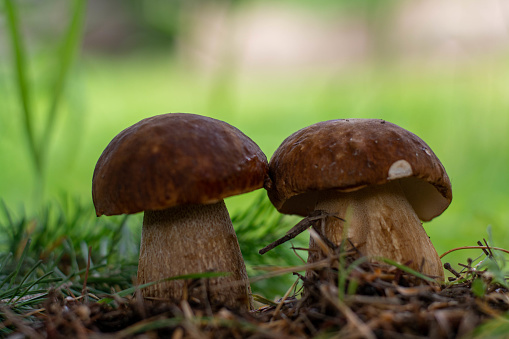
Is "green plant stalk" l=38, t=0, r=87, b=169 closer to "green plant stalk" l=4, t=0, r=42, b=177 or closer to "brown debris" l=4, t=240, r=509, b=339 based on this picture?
"green plant stalk" l=4, t=0, r=42, b=177

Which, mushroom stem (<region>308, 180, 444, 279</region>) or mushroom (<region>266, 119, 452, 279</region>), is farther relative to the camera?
mushroom stem (<region>308, 180, 444, 279</region>)

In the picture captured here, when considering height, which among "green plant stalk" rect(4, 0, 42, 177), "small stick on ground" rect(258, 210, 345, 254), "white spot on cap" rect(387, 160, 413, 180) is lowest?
"small stick on ground" rect(258, 210, 345, 254)

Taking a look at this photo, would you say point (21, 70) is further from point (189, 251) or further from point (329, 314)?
point (329, 314)

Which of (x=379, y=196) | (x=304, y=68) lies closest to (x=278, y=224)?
(x=379, y=196)

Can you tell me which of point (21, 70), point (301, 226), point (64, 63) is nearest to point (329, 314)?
point (301, 226)

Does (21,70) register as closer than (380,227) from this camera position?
No

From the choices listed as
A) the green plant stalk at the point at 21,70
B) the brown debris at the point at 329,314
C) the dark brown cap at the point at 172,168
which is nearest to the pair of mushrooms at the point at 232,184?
the dark brown cap at the point at 172,168

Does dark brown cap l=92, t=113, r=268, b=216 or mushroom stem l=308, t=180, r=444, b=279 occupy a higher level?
dark brown cap l=92, t=113, r=268, b=216

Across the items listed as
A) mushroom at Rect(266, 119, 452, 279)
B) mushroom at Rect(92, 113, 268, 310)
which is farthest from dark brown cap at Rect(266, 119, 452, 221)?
mushroom at Rect(92, 113, 268, 310)
